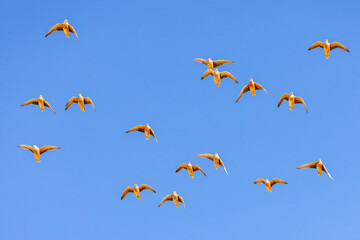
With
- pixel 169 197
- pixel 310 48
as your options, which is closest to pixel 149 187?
pixel 169 197

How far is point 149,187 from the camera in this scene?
37.4m

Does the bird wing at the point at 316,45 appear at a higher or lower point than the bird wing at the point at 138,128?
higher

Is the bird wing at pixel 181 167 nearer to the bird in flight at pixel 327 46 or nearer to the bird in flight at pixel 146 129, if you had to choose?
the bird in flight at pixel 146 129

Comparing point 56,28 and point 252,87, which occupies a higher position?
point 56,28

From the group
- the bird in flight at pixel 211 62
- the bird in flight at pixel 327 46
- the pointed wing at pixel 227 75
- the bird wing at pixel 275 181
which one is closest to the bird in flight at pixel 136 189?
the bird wing at pixel 275 181

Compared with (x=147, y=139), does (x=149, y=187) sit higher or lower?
lower

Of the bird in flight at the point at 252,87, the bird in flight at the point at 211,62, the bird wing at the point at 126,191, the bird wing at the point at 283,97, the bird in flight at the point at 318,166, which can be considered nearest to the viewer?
the bird in flight at the point at 318,166

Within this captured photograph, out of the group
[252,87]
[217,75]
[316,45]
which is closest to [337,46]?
[316,45]

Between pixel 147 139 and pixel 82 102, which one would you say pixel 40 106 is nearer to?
pixel 82 102

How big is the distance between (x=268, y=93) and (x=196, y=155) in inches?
265

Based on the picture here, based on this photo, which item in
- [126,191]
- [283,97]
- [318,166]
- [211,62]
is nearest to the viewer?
[318,166]

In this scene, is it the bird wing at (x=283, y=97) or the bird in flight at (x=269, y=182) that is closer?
the bird in flight at (x=269, y=182)

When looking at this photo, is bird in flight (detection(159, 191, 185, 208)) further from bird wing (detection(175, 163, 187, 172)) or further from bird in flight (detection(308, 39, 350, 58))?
bird in flight (detection(308, 39, 350, 58))

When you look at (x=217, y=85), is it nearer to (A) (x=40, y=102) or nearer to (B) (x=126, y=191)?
(B) (x=126, y=191)
